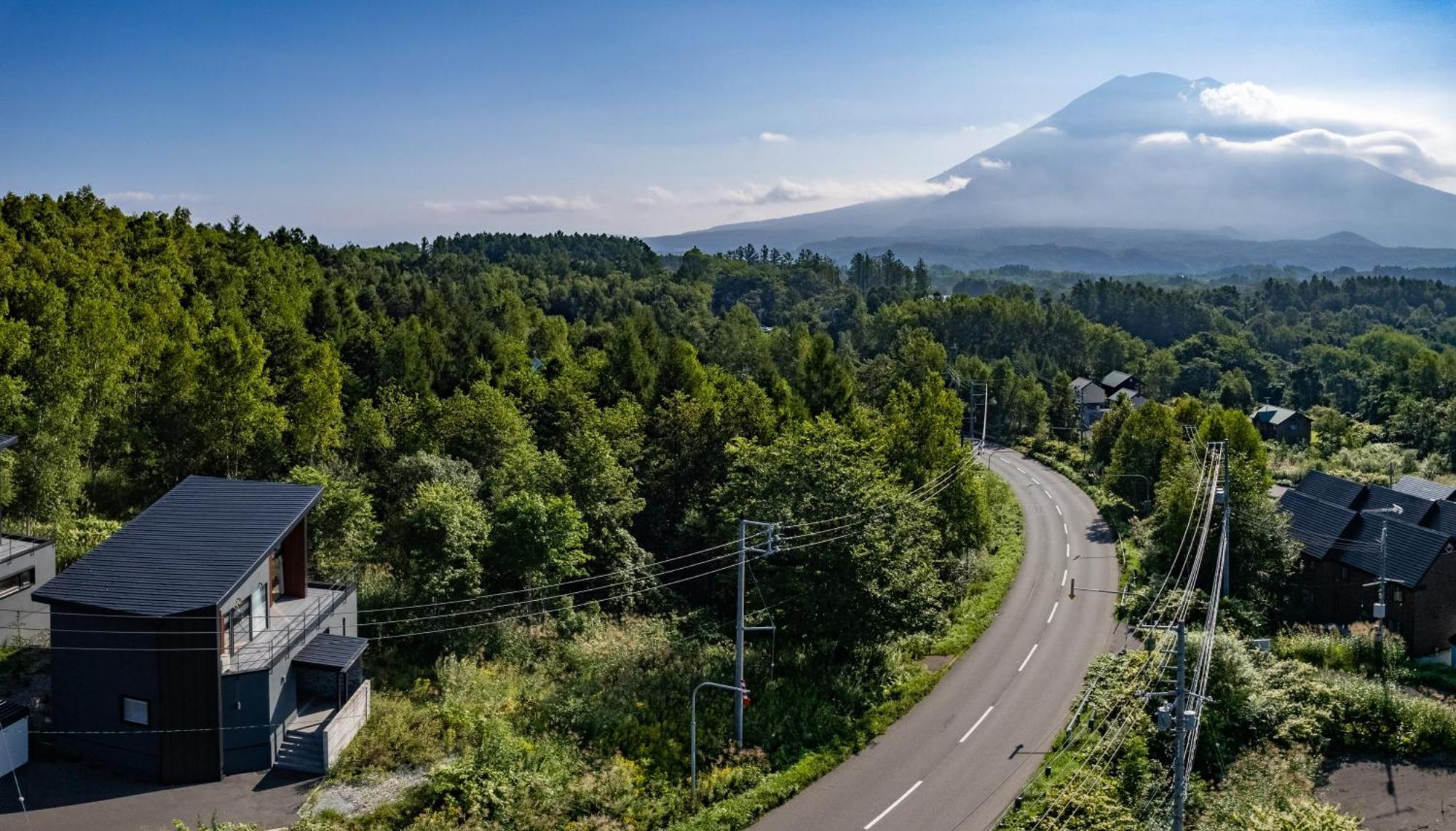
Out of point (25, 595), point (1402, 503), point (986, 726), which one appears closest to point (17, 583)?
point (25, 595)

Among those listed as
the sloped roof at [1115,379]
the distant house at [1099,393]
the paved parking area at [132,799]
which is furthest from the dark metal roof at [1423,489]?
the sloped roof at [1115,379]

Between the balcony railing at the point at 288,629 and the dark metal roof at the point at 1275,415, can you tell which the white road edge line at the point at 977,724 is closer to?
the balcony railing at the point at 288,629

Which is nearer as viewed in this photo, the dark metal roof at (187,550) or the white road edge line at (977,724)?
the dark metal roof at (187,550)

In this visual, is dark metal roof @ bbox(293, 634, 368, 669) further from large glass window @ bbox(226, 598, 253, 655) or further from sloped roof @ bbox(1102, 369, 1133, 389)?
sloped roof @ bbox(1102, 369, 1133, 389)

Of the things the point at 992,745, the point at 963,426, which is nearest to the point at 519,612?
the point at 992,745

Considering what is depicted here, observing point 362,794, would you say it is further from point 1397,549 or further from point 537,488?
point 1397,549

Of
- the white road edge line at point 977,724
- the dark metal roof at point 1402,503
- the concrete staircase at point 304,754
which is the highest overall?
the dark metal roof at point 1402,503

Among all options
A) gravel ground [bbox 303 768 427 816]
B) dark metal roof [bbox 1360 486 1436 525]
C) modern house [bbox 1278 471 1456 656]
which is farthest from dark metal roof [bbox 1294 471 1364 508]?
gravel ground [bbox 303 768 427 816]
